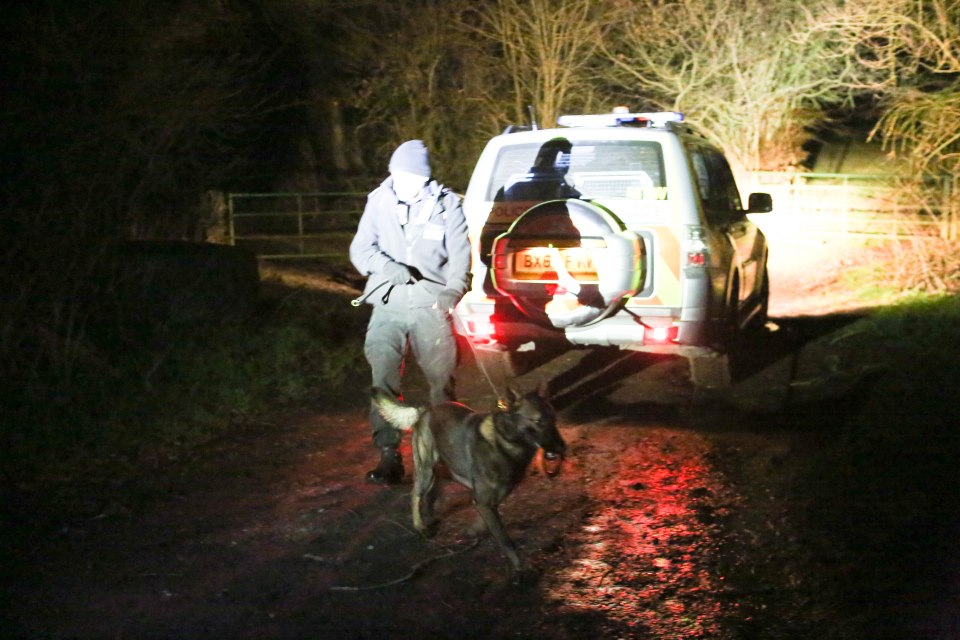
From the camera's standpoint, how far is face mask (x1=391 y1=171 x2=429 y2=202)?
5.44 metres

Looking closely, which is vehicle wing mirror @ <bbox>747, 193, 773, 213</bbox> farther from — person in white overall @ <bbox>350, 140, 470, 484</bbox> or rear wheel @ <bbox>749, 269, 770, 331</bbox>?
person in white overall @ <bbox>350, 140, 470, 484</bbox>

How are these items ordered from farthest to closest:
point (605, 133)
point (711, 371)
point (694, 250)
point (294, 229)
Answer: point (294, 229), point (711, 371), point (605, 133), point (694, 250)

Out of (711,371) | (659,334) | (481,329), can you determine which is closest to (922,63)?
(711,371)

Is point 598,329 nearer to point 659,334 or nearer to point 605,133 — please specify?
point 659,334

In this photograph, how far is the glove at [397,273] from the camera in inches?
212

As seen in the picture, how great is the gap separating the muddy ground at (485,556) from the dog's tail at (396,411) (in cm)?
54

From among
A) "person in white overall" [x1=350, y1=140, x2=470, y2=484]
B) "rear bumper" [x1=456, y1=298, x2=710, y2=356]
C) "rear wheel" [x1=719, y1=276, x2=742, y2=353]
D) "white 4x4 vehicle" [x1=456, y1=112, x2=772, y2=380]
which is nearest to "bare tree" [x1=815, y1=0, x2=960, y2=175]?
"rear wheel" [x1=719, y1=276, x2=742, y2=353]

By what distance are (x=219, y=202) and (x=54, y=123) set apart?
27.1ft

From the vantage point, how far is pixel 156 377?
311 inches

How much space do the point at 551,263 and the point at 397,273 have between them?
5.21 feet

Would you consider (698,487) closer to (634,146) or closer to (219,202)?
(634,146)

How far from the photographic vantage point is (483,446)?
4445 mm

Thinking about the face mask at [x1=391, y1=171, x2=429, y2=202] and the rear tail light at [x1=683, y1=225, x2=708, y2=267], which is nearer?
the face mask at [x1=391, y1=171, x2=429, y2=202]

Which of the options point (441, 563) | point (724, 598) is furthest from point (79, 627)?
point (724, 598)
